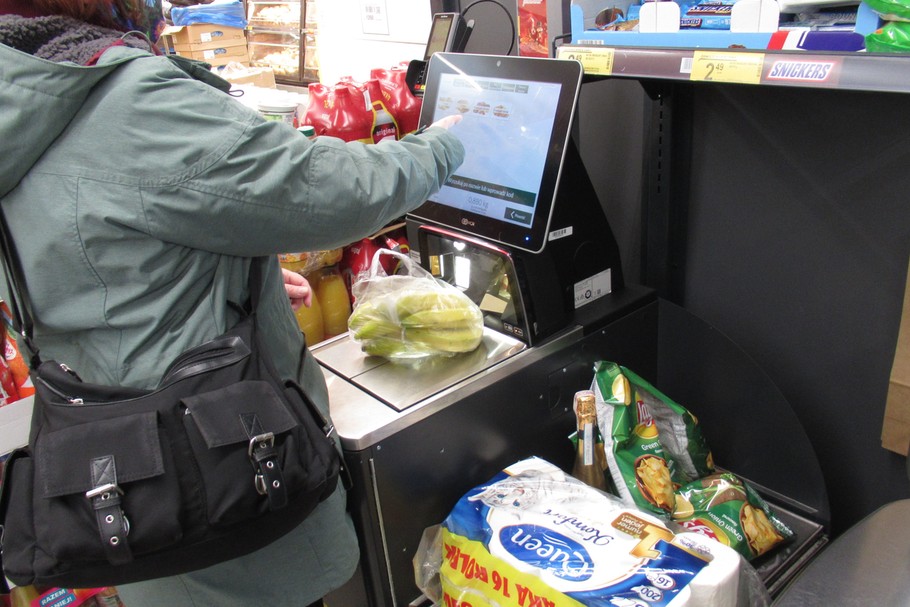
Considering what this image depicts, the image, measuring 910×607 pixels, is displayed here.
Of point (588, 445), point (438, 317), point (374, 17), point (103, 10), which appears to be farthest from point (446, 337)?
point (374, 17)

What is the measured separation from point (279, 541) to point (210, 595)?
0.14 metres

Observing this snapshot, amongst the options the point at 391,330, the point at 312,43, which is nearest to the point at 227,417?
the point at 391,330

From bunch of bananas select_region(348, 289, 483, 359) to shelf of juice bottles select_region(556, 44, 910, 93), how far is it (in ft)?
1.68

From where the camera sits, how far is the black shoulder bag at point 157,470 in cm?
82

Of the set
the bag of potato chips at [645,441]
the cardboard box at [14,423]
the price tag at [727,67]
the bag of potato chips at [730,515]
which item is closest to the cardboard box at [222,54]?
the cardboard box at [14,423]

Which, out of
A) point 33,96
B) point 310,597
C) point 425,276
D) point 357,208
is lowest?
point 310,597

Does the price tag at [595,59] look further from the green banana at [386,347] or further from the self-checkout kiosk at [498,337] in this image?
the green banana at [386,347]

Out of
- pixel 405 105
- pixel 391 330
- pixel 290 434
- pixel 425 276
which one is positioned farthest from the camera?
pixel 405 105

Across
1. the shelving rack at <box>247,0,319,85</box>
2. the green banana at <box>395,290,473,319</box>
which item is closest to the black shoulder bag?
the green banana at <box>395,290,473,319</box>

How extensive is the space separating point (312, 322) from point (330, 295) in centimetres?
11

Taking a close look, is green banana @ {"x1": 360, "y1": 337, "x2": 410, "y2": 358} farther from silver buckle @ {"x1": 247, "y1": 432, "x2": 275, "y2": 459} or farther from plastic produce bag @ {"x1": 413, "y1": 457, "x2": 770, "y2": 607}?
silver buckle @ {"x1": 247, "y1": 432, "x2": 275, "y2": 459}

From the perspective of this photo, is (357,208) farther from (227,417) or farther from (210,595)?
(210,595)

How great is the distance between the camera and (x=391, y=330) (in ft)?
4.69

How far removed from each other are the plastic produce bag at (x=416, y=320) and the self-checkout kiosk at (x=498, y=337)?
0.04 m
